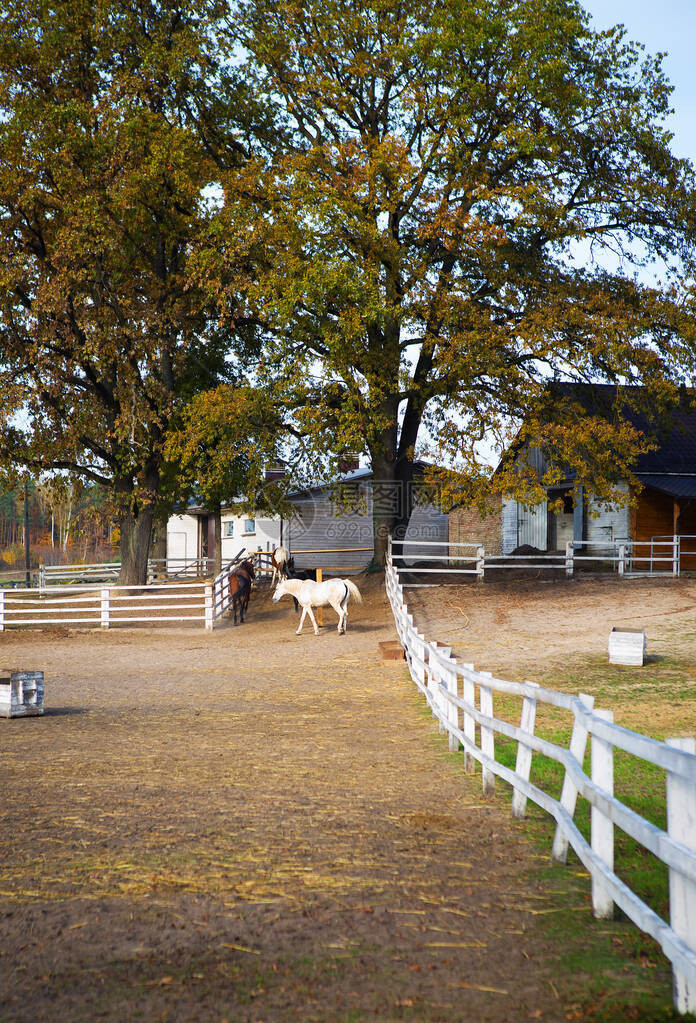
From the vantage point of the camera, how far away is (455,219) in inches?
937

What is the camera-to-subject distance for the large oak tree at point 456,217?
78.1 ft

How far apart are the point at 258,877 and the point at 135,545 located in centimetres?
2508

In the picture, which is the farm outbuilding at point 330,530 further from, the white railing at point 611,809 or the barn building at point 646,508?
the white railing at point 611,809

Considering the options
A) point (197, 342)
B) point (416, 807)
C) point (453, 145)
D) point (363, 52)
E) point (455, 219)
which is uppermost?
point (363, 52)

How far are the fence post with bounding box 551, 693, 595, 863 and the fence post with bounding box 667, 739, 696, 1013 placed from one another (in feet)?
5.16

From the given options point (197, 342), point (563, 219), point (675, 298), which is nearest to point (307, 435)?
point (197, 342)

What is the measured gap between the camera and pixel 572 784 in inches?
221

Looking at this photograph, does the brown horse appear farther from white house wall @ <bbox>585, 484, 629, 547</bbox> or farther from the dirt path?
white house wall @ <bbox>585, 484, 629, 547</bbox>

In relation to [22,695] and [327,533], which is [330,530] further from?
[22,695]

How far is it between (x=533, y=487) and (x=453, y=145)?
881 centimetres

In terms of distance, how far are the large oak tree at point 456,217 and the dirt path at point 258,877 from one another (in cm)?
1435

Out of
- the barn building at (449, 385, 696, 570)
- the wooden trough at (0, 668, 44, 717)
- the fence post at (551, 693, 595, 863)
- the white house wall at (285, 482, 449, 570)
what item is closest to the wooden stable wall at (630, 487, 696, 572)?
the barn building at (449, 385, 696, 570)

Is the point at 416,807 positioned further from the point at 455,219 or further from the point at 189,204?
the point at 189,204

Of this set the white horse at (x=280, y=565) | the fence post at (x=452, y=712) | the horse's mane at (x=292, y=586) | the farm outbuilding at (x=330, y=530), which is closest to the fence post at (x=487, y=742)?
the fence post at (x=452, y=712)
